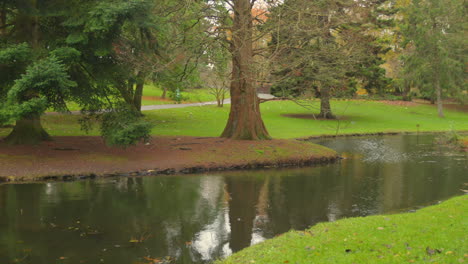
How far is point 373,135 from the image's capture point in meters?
31.2

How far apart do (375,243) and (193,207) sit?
6.08m

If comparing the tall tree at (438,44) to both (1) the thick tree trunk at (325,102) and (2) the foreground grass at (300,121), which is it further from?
(1) the thick tree trunk at (325,102)

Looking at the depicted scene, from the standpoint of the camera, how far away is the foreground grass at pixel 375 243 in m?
6.70

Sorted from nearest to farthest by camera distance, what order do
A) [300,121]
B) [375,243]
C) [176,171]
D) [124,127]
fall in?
1. [375,243]
2. [124,127]
3. [176,171]
4. [300,121]

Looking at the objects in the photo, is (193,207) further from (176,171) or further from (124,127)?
(124,127)

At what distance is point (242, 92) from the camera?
68.5 feet

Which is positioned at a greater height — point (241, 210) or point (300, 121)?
point (300, 121)

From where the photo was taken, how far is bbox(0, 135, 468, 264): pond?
8789 mm

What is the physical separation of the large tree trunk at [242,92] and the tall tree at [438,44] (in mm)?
27811

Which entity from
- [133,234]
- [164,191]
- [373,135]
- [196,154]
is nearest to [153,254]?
[133,234]

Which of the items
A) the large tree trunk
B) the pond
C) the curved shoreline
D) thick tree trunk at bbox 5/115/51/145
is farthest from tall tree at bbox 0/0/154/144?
the large tree trunk

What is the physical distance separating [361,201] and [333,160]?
7.63 meters

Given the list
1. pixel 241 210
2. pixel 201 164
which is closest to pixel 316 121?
pixel 201 164

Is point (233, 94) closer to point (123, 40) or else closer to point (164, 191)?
point (123, 40)
